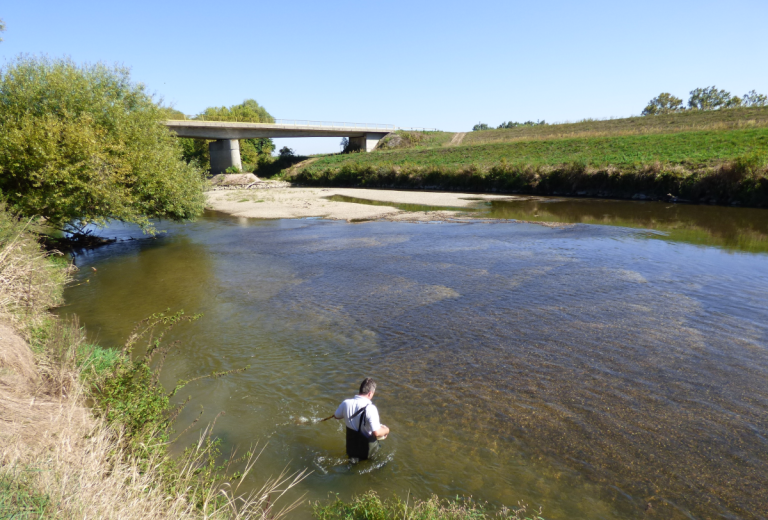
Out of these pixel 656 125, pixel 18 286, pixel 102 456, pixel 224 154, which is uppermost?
pixel 656 125

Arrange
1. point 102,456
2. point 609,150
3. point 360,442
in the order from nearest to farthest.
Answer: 1. point 102,456
2. point 360,442
3. point 609,150

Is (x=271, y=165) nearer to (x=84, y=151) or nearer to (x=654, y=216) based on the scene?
(x=84, y=151)

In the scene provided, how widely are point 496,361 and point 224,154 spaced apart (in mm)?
71371

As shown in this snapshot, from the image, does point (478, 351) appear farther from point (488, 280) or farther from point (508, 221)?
point (508, 221)

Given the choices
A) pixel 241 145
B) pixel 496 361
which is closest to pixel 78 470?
pixel 496 361

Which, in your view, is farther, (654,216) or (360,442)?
(654,216)

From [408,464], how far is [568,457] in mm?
2500

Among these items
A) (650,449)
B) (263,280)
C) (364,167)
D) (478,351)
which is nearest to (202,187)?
(263,280)

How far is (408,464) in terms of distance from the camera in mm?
6773

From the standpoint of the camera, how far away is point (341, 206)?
4016 centimetres

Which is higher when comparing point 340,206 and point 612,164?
point 612,164

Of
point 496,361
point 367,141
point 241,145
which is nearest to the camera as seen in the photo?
point 496,361

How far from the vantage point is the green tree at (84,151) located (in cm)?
1841

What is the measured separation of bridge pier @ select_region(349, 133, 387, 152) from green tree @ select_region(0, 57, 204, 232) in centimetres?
6647
